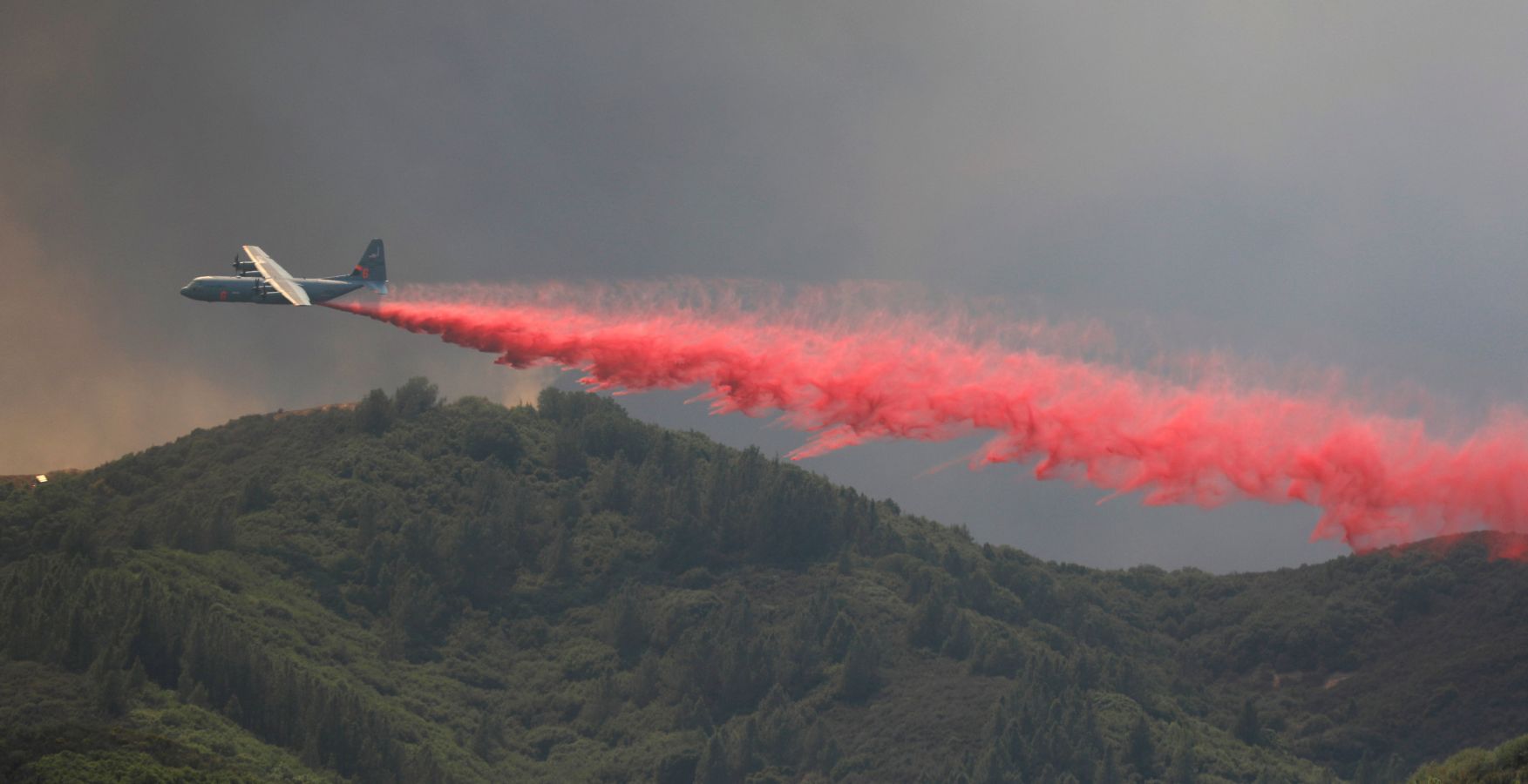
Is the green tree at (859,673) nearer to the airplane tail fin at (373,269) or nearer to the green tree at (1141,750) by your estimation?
the green tree at (1141,750)

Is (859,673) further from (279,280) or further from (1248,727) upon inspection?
(279,280)

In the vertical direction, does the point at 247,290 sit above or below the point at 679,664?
above

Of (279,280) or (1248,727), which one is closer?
(279,280)

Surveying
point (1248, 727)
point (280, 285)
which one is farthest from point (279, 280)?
point (1248, 727)

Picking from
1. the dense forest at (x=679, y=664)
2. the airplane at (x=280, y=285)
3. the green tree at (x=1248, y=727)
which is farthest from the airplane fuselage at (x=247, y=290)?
the green tree at (x=1248, y=727)

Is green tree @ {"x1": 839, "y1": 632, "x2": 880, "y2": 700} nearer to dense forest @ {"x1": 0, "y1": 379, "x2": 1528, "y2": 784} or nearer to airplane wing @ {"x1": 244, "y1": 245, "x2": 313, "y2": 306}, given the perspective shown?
dense forest @ {"x1": 0, "y1": 379, "x2": 1528, "y2": 784}

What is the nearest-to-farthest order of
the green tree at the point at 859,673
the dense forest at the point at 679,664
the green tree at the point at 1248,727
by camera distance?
the dense forest at the point at 679,664 < the green tree at the point at 1248,727 < the green tree at the point at 859,673

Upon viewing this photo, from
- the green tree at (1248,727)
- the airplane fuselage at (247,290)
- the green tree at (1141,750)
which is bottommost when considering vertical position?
the green tree at (1141,750)
